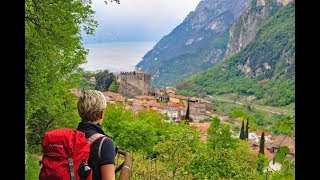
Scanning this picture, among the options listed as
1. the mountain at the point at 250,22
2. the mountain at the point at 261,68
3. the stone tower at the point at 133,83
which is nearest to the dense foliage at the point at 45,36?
the stone tower at the point at 133,83

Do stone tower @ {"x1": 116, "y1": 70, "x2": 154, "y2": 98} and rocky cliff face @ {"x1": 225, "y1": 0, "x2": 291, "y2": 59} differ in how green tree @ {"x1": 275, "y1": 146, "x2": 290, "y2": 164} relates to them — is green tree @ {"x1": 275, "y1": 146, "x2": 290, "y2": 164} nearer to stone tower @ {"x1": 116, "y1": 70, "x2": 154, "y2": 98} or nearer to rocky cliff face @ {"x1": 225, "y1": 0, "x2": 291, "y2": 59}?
stone tower @ {"x1": 116, "y1": 70, "x2": 154, "y2": 98}

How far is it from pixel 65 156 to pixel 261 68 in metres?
143

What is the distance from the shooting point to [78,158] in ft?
6.00

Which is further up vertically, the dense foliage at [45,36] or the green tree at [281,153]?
the dense foliage at [45,36]

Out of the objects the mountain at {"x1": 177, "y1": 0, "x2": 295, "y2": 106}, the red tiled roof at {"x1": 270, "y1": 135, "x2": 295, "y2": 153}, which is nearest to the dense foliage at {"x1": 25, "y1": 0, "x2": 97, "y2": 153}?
the red tiled roof at {"x1": 270, "y1": 135, "x2": 295, "y2": 153}

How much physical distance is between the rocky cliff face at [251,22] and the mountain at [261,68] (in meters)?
3.55

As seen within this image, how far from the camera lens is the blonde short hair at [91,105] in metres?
2.02

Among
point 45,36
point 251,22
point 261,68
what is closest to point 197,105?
point 261,68

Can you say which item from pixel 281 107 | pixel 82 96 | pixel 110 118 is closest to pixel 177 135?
pixel 110 118

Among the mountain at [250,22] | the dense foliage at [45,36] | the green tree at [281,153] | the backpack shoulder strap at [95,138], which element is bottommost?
the backpack shoulder strap at [95,138]

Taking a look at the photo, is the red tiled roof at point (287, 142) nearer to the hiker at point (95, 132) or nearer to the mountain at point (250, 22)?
the hiker at point (95, 132)

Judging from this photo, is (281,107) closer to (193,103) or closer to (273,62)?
(193,103)

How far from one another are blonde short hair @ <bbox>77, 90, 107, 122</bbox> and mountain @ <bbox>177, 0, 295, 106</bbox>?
382 ft

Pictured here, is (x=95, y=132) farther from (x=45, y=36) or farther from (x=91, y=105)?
(x=45, y=36)
